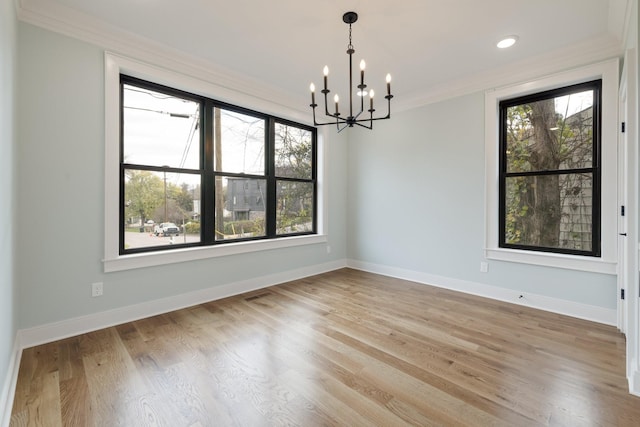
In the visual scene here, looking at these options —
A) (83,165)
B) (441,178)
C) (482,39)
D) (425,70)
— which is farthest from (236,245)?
(482,39)

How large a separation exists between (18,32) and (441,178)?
450 centimetres

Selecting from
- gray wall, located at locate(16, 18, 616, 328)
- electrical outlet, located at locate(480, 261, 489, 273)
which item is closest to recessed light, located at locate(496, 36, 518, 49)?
gray wall, located at locate(16, 18, 616, 328)

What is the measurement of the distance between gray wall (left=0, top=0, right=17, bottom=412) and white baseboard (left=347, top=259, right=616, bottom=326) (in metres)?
4.13

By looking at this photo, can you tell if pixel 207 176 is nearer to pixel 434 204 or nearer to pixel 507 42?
pixel 434 204

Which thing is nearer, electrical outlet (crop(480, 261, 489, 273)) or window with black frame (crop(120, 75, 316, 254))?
window with black frame (crop(120, 75, 316, 254))

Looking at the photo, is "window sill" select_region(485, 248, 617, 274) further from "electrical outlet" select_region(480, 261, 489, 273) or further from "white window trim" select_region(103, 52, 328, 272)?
"white window trim" select_region(103, 52, 328, 272)

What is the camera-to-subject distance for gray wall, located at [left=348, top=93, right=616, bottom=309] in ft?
10.7

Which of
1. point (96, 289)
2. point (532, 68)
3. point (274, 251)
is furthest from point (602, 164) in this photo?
point (96, 289)

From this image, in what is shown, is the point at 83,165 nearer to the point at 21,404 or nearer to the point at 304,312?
the point at 21,404

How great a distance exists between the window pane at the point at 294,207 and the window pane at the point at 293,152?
17 cm

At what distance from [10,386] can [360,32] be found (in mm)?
3655

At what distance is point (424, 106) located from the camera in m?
4.07

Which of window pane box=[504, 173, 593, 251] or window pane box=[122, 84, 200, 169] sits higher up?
window pane box=[122, 84, 200, 169]

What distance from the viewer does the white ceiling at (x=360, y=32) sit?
2.30m
